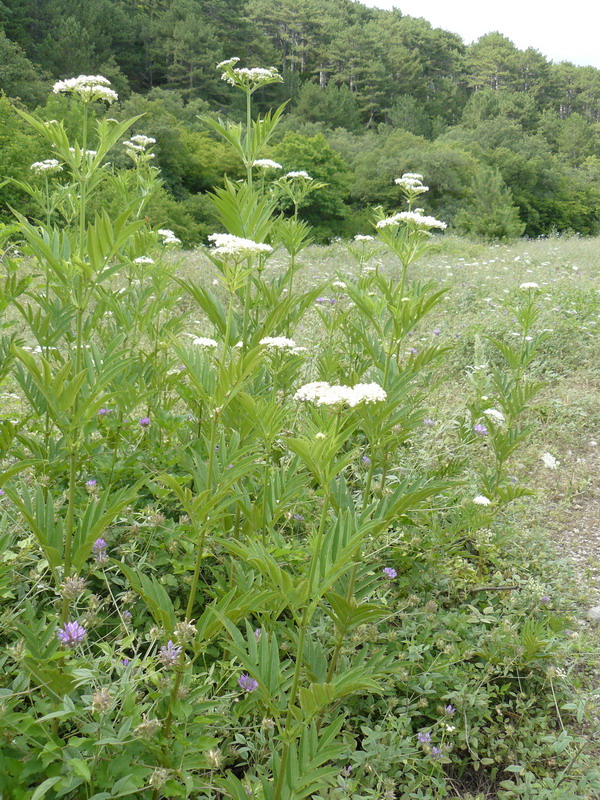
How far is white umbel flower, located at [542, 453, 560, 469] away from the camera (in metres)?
3.46

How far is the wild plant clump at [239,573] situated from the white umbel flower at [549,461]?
92 cm

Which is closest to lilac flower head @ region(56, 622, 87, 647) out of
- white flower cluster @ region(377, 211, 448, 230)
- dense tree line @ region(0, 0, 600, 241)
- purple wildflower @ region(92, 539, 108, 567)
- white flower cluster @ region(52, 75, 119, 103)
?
purple wildflower @ region(92, 539, 108, 567)

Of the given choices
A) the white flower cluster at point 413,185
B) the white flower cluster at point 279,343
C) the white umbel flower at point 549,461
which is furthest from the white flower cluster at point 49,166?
the white umbel flower at point 549,461

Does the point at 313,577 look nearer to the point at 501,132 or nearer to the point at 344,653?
the point at 344,653

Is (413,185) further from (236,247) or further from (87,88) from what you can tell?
(236,247)

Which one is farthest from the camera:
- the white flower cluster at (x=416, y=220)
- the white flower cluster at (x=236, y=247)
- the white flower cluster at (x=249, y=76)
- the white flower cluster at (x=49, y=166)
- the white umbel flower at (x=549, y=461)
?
the white umbel flower at (x=549, y=461)

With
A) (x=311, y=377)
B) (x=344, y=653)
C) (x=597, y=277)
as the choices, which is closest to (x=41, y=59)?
(x=597, y=277)

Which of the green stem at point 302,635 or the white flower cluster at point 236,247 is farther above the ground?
the white flower cluster at point 236,247

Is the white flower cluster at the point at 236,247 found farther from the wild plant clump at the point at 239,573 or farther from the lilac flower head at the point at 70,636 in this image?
the lilac flower head at the point at 70,636

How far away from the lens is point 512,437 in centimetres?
259

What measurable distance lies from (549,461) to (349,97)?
4361 centimetres

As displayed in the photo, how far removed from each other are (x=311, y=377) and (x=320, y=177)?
22264 mm

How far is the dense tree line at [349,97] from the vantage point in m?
23.2

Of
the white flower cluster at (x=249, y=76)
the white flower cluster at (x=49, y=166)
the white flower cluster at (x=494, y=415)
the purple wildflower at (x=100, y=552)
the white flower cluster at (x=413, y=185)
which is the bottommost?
the purple wildflower at (x=100, y=552)
